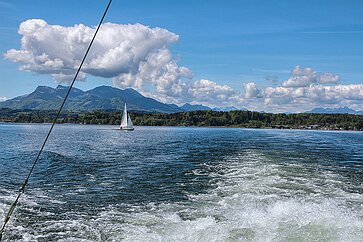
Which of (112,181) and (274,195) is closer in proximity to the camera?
(274,195)

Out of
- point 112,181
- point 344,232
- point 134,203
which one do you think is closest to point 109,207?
point 134,203

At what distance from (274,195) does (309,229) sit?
5681mm

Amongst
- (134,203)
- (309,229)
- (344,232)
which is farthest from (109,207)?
(344,232)

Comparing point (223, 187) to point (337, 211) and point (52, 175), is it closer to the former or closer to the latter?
point (337, 211)

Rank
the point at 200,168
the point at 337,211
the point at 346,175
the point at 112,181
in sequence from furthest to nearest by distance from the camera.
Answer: the point at 200,168, the point at 346,175, the point at 112,181, the point at 337,211

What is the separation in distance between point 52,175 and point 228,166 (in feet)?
44.6

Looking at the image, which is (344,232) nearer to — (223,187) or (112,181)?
(223,187)

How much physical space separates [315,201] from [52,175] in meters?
17.3

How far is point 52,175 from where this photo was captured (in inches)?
973

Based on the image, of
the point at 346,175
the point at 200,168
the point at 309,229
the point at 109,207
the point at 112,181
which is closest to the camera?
the point at 309,229

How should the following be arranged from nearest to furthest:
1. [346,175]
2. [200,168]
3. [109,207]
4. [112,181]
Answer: [109,207], [112,181], [346,175], [200,168]

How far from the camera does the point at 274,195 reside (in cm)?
1761

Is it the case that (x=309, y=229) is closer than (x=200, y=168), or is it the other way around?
(x=309, y=229)

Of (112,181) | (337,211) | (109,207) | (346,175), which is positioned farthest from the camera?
(346,175)
